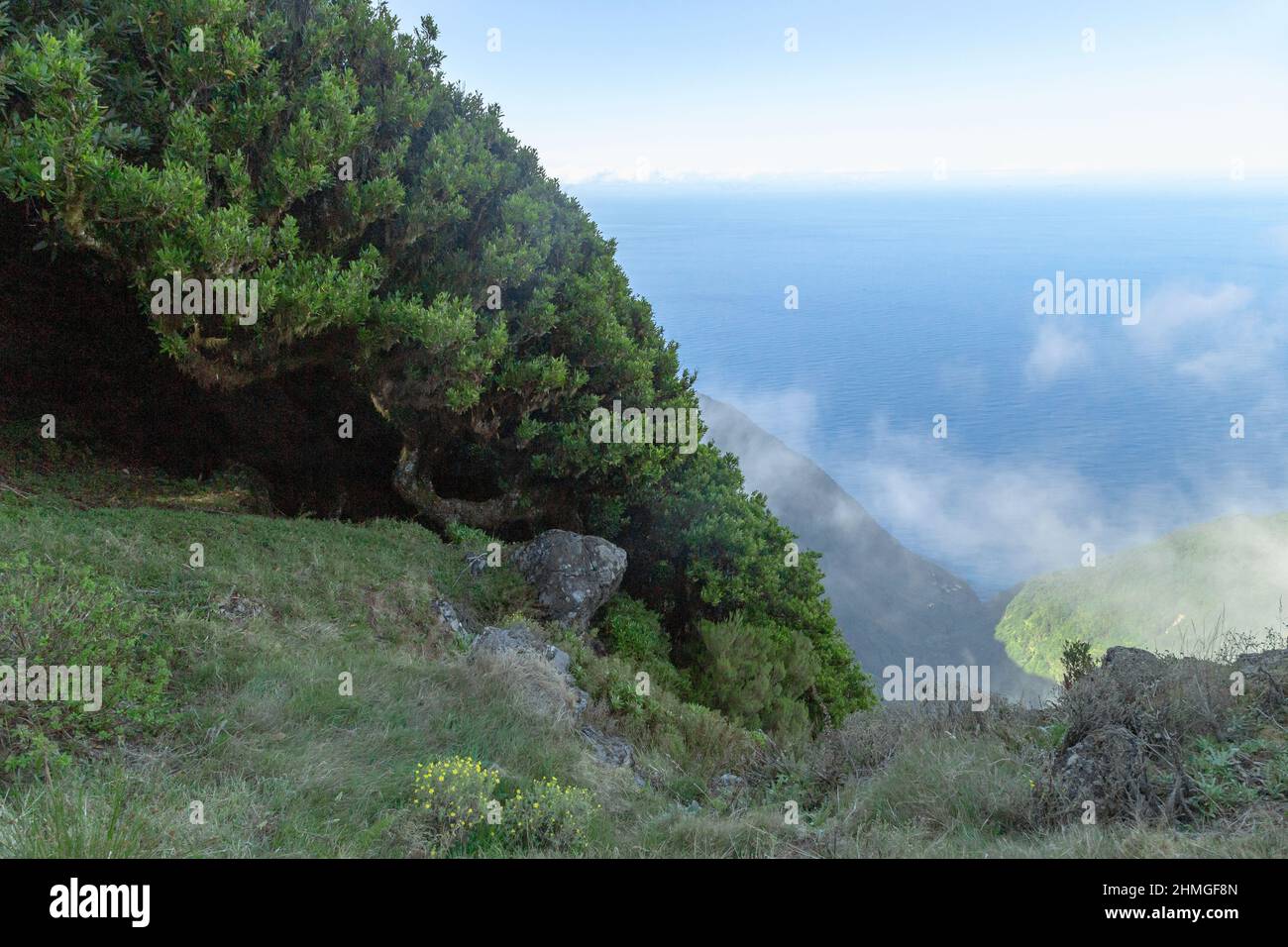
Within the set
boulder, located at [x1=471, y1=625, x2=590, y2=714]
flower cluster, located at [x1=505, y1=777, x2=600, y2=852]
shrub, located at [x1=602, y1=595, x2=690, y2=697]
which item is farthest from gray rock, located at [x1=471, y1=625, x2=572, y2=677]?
flower cluster, located at [x1=505, y1=777, x2=600, y2=852]

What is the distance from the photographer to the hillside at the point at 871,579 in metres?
75.2

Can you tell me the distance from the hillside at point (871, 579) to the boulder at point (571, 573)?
6165 centimetres

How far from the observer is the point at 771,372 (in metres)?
197

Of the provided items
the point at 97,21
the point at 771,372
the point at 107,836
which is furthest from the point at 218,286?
the point at 771,372

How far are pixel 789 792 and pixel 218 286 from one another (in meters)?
9.04

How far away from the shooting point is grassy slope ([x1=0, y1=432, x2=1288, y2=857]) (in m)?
4.85

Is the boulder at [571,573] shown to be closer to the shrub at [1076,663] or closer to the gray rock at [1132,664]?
→ the shrub at [1076,663]

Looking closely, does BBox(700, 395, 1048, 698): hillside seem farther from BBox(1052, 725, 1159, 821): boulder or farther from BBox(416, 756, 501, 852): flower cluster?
BBox(416, 756, 501, 852): flower cluster

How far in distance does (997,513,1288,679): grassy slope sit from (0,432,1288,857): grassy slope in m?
64.3

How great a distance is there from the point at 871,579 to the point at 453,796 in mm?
82006

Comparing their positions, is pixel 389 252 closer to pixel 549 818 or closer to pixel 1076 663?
pixel 549 818

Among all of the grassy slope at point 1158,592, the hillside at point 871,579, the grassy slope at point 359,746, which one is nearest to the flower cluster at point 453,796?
the grassy slope at point 359,746

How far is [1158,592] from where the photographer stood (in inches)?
2709
